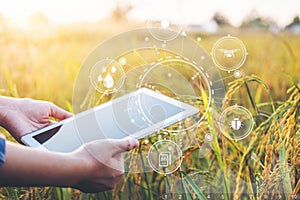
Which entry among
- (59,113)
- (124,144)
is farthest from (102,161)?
(59,113)

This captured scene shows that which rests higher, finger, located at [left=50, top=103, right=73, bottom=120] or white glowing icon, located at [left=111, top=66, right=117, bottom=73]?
white glowing icon, located at [left=111, top=66, right=117, bottom=73]

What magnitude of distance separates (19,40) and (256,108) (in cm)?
58

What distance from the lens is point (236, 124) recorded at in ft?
5.13

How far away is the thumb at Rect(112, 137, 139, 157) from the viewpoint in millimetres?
1436

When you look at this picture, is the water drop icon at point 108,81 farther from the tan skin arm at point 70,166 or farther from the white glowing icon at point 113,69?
the tan skin arm at point 70,166

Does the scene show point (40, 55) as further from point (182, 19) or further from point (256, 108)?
point (256, 108)

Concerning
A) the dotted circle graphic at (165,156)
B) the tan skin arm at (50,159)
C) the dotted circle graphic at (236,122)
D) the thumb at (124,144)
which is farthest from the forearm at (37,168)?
the dotted circle graphic at (236,122)

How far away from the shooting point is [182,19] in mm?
1570

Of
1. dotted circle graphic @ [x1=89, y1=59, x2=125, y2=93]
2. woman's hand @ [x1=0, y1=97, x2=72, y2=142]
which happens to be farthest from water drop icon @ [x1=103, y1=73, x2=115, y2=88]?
woman's hand @ [x1=0, y1=97, x2=72, y2=142]

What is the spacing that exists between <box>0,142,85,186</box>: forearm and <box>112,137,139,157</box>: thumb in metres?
0.11

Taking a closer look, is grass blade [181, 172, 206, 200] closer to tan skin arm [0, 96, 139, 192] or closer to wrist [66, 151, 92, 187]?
tan skin arm [0, 96, 139, 192]

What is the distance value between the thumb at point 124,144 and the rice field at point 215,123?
0.36 feet

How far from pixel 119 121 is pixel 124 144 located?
0.12 meters

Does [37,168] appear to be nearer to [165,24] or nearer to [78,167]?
[78,167]
